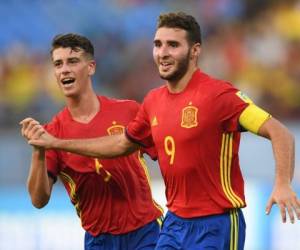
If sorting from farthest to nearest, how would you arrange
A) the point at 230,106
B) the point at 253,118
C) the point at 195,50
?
the point at 195,50 → the point at 230,106 → the point at 253,118

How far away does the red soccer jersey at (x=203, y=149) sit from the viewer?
610 centimetres

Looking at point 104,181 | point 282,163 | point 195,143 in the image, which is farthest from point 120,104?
point 282,163

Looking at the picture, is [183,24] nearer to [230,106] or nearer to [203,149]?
[230,106]

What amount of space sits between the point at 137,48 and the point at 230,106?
10.0 meters

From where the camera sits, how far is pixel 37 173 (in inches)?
272

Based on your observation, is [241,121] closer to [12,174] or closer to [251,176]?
[251,176]

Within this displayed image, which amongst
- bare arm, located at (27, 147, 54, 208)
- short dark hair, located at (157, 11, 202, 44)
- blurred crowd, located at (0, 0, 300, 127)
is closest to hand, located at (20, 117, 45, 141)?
bare arm, located at (27, 147, 54, 208)

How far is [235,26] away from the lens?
53.3ft

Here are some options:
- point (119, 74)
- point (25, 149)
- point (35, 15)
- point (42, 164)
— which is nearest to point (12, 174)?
point (25, 149)

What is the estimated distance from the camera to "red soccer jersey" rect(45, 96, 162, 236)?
7.29 metres

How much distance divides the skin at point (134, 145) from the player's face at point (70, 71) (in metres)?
0.64

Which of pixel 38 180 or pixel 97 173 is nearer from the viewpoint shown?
pixel 38 180

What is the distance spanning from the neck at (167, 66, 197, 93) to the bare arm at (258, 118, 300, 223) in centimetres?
74

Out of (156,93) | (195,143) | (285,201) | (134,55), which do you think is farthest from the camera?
(134,55)
